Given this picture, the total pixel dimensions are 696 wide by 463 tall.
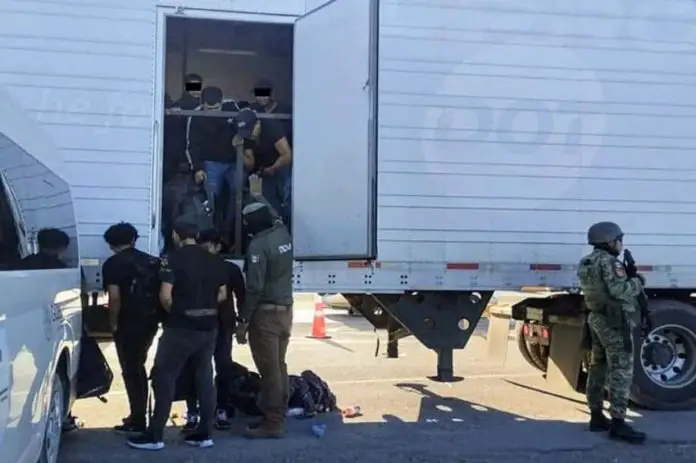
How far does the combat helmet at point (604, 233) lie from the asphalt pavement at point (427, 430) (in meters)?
1.61

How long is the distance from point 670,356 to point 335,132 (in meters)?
3.85

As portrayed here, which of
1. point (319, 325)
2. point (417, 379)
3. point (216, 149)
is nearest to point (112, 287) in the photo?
point (216, 149)

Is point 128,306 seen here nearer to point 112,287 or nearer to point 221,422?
point 112,287

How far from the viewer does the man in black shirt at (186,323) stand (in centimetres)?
626

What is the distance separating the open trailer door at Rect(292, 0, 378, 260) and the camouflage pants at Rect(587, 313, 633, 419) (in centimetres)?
198

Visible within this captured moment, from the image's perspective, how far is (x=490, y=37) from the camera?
768 centimetres

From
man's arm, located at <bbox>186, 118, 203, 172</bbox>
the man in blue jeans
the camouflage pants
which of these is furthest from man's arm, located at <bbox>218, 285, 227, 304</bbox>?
the camouflage pants

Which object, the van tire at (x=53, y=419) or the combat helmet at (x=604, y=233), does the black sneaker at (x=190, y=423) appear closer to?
the van tire at (x=53, y=419)

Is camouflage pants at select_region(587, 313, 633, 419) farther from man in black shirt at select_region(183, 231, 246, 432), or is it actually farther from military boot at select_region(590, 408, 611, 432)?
man in black shirt at select_region(183, 231, 246, 432)

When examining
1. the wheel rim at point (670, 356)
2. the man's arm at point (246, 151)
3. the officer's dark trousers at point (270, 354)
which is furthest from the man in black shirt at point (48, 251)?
the wheel rim at point (670, 356)

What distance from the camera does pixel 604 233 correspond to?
7.04 m

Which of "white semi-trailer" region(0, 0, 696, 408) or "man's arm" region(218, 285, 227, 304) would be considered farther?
"white semi-trailer" region(0, 0, 696, 408)

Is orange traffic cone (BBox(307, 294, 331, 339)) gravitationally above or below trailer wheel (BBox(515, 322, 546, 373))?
below

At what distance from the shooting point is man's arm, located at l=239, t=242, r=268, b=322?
6609 mm
